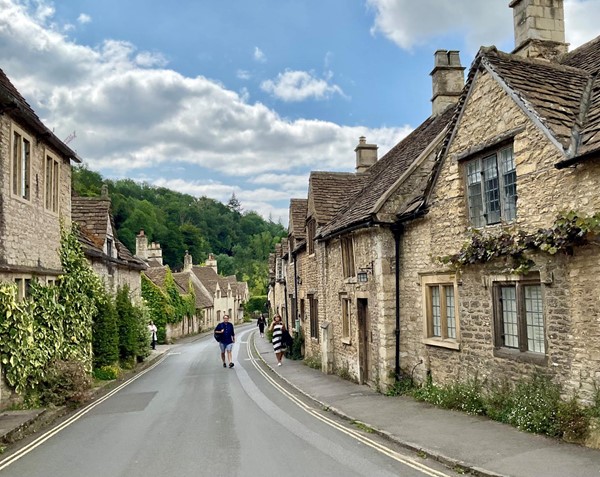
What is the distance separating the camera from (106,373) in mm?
18516

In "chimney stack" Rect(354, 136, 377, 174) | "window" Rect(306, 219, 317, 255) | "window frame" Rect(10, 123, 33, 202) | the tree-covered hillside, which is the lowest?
"window" Rect(306, 219, 317, 255)

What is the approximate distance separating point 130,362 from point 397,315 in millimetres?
12900

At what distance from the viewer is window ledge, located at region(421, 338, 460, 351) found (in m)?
11.8

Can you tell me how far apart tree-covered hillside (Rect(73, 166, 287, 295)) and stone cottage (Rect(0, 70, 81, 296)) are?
68.4 m

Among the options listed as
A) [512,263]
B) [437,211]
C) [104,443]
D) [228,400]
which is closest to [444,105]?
[437,211]

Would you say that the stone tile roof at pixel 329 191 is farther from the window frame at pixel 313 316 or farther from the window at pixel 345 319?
the window at pixel 345 319

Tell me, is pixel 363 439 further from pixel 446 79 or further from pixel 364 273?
pixel 446 79

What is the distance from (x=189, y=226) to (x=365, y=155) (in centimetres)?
9396

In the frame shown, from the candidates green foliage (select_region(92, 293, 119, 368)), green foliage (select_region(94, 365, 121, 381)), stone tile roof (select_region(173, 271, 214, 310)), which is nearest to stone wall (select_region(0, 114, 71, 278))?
green foliage (select_region(92, 293, 119, 368))

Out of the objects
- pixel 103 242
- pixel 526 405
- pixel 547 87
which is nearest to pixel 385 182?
pixel 547 87

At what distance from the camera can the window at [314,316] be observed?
22.3 meters

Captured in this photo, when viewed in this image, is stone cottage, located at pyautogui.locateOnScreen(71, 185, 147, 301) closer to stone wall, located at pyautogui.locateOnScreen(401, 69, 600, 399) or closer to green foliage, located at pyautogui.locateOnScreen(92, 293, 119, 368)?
green foliage, located at pyautogui.locateOnScreen(92, 293, 119, 368)

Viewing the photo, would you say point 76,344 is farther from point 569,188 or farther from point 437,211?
point 569,188

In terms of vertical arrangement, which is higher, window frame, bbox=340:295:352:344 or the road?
window frame, bbox=340:295:352:344
